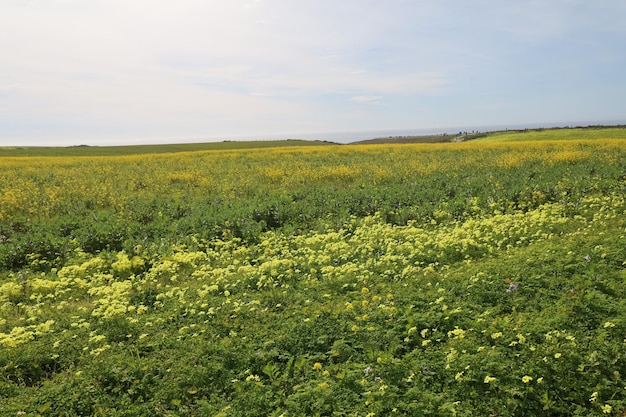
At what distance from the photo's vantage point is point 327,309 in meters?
6.90

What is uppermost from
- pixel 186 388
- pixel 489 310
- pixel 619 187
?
pixel 619 187

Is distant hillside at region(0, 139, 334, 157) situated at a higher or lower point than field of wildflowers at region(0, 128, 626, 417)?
higher

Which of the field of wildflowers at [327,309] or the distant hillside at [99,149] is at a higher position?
the distant hillside at [99,149]

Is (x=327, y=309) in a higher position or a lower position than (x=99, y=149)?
lower

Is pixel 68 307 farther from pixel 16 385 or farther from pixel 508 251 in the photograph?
pixel 508 251

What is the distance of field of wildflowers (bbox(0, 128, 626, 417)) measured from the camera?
488cm

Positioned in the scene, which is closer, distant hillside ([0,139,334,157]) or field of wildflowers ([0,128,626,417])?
field of wildflowers ([0,128,626,417])

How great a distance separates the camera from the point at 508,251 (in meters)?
8.66

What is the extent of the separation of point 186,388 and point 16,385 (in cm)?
250

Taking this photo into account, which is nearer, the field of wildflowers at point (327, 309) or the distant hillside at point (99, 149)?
the field of wildflowers at point (327, 309)

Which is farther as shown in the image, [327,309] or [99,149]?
[99,149]

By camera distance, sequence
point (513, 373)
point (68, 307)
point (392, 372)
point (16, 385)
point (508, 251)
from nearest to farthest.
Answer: point (513, 373) → point (392, 372) → point (16, 385) → point (68, 307) → point (508, 251)

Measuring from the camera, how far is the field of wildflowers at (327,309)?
4.88 meters

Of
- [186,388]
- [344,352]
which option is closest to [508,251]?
[344,352]
